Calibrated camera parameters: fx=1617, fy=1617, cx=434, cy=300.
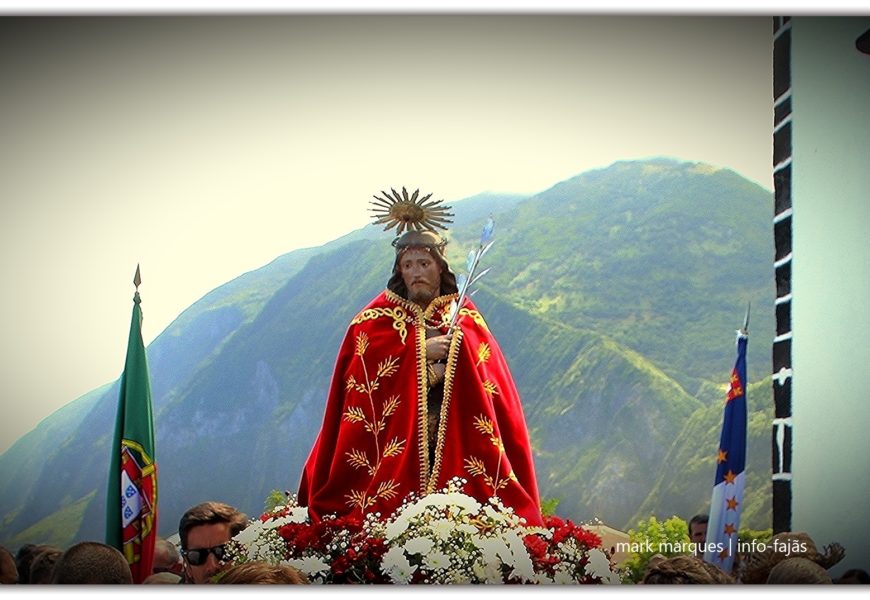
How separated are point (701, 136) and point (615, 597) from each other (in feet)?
9.40

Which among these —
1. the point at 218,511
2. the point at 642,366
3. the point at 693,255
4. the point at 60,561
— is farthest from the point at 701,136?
the point at 60,561

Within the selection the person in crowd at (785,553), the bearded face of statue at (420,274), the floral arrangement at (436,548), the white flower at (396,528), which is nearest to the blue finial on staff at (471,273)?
the bearded face of statue at (420,274)

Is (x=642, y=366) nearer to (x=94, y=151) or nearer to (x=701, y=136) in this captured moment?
(x=701, y=136)

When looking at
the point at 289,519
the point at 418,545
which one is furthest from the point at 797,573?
the point at 289,519

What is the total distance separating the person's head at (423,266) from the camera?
8898 millimetres

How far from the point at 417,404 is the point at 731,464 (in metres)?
1.83

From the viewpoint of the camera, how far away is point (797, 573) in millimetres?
7844

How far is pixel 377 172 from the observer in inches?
372

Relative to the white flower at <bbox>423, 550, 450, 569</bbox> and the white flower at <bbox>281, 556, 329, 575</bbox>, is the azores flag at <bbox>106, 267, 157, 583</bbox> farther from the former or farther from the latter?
the white flower at <bbox>423, 550, 450, 569</bbox>

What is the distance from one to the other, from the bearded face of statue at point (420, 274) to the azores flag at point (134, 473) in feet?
5.13

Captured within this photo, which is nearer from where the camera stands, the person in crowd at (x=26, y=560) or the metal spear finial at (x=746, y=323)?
the person in crowd at (x=26, y=560)

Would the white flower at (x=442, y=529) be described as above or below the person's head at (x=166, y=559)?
above

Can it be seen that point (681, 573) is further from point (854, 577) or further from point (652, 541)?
point (854, 577)

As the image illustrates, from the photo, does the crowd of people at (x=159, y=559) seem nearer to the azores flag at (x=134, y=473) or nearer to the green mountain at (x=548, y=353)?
the azores flag at (x=134, y=473)
